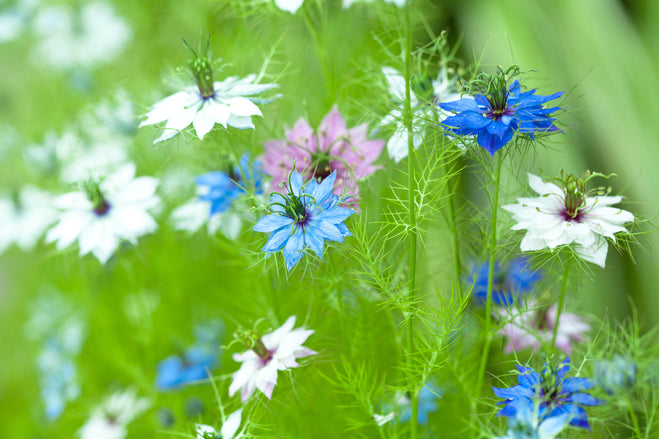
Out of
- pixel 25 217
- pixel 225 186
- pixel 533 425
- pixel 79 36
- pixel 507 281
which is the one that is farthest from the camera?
pixel 79 36

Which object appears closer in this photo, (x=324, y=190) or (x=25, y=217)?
(x=324, y=190)

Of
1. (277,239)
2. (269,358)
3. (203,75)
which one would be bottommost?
(269,358)

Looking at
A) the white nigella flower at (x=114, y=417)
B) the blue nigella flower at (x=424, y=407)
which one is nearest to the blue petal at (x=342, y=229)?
the blue nigella flower at (x=424, y=407)

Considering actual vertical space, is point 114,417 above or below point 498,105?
below

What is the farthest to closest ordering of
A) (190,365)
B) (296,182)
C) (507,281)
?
(190,365)
(507,281)
(296,182)

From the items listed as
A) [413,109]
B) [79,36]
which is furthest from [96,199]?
[79,36]

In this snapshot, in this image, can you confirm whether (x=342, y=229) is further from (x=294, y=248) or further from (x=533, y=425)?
(x=533, y=425)

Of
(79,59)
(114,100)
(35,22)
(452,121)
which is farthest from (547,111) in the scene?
(35,22)
